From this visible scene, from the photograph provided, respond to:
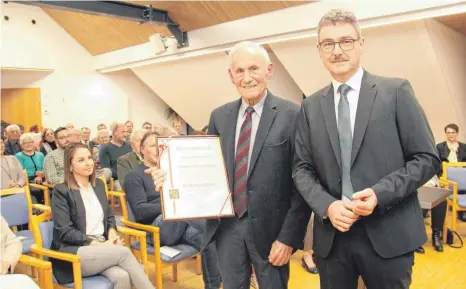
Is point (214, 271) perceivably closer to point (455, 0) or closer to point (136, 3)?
point (455, 0)

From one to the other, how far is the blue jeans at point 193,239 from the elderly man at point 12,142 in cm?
430

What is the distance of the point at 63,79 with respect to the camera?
9.60m

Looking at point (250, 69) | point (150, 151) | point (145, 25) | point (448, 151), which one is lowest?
point (448, 151)

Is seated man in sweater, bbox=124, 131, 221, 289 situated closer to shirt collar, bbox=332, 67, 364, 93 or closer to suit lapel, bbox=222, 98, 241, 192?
suit lapel, bbox=222, 98, 241, 192

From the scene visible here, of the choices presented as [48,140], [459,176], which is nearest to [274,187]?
[459,176]

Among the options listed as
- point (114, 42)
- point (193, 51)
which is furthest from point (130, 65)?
point (193, 51)

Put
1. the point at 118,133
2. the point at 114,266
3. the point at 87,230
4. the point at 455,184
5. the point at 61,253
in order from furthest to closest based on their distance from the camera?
1. the point at 118,133
2. the point at 455,184
3. the point at 87,230
4. the point at 114,266
5. the point at 61,253

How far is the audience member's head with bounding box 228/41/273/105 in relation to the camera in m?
1.59

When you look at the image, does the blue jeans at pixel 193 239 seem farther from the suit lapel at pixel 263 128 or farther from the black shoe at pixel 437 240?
the black shoe at pixel 437 240

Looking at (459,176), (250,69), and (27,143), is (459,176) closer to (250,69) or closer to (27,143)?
(250,69)

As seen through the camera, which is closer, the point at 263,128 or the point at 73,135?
the point at 263,128

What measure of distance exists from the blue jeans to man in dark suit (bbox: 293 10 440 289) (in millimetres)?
1607

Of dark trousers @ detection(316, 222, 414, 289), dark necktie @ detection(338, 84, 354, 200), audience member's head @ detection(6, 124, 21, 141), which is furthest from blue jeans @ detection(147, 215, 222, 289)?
audience member's head @ detection(6, 124, 21, 141)

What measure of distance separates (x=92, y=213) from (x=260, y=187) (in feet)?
5.02
